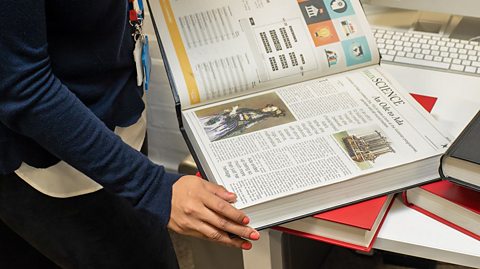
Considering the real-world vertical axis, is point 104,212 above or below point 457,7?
below

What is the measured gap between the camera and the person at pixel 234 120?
2.19 ft

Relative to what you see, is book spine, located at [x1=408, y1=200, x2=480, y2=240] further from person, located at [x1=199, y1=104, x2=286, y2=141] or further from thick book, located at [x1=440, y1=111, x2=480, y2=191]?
person, located at [x1=199, y1=104, x2=286, y2=141]

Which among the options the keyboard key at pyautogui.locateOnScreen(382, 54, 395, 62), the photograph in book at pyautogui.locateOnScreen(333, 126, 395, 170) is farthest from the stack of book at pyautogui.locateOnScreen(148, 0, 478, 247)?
the keyboard key at pyautogui.locateOnScreen(382, 54, 395, 62)

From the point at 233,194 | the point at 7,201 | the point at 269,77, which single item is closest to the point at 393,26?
the point at 269,77

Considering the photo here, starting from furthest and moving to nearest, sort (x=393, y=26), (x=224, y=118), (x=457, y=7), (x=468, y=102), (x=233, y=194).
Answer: (x=393, y=26) < (x=457, y=7) < (x=468, y=102) < (x=224, y=118) < (x=233, y=194)

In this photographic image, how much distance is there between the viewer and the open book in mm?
595

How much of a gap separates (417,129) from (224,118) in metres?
0.24

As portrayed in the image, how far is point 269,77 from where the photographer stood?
75cm

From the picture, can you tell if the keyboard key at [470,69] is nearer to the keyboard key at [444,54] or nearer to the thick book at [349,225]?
the keyboard key at [444,54]

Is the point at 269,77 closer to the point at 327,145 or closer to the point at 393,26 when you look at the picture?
the point at 327,145

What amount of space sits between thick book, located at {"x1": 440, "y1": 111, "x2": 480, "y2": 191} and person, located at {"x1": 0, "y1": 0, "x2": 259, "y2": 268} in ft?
0.73

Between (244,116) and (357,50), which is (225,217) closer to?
(244,116)

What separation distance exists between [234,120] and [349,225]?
8.2 inches

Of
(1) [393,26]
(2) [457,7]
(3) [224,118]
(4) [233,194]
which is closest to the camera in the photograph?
(4) [233,194]
